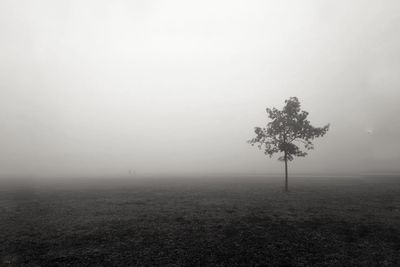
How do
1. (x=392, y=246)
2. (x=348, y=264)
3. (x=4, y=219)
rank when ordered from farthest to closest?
(x=4, y=219)
(x=392, y=246)
(x=348, y=264)

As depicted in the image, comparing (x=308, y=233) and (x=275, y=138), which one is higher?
(x=275, y=138)

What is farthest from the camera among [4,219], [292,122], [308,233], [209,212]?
[292,122]

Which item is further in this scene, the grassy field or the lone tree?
the lone tree

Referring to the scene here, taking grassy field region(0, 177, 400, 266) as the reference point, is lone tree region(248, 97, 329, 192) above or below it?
above

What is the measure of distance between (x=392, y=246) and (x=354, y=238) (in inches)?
101

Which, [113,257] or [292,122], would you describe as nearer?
[113,257]

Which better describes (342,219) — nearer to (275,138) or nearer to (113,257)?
(113,257)

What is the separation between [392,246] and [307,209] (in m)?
15.4

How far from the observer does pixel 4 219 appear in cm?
2984

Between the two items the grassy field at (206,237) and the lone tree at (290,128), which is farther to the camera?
the lone tree at (290,128)

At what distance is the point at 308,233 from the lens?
21.6 m

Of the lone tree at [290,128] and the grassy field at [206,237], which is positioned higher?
the lone tree at [290,128]

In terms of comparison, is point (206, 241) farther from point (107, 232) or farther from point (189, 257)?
point (107, 232)

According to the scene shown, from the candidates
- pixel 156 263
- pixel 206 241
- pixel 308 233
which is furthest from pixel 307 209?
pixel 156 263
